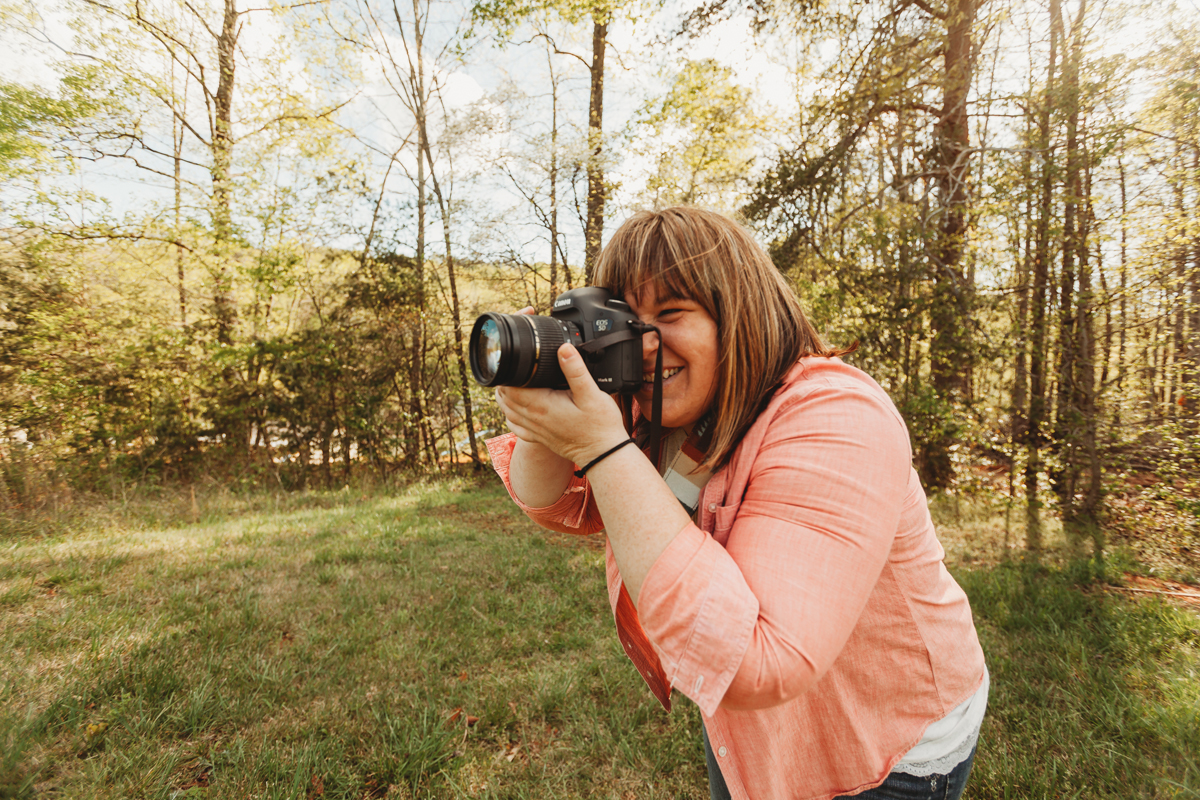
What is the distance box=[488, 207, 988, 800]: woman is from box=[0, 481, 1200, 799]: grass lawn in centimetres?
129

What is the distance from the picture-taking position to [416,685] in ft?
8.02

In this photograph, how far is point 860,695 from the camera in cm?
89

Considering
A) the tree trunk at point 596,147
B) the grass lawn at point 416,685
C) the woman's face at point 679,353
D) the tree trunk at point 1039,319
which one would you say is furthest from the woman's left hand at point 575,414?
the tree trunk at point 596,147

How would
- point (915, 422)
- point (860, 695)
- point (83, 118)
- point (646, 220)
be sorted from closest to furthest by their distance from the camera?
1. point (860, 695)
2. point (646, 220)
3. point (915, 422)
4. point (83, 118)

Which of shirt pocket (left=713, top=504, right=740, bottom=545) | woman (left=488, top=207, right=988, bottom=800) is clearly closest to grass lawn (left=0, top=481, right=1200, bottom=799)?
woman (left=488, top=207, right=988, bottom=800)

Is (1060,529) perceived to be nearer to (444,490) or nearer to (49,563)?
(444,490)

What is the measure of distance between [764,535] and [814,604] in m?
0.09

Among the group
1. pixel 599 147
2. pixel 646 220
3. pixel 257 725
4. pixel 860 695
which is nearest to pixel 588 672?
pixel 257 725

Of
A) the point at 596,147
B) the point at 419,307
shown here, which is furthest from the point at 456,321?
the point at 596,147

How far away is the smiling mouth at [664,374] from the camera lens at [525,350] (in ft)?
0.56

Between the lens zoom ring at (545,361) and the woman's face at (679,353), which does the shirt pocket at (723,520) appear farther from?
the lens zoom ring at (545,361)

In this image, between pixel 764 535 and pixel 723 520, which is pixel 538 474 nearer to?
pixel 723 520

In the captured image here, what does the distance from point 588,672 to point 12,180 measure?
8.64m

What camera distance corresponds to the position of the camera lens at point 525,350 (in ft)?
3.03
